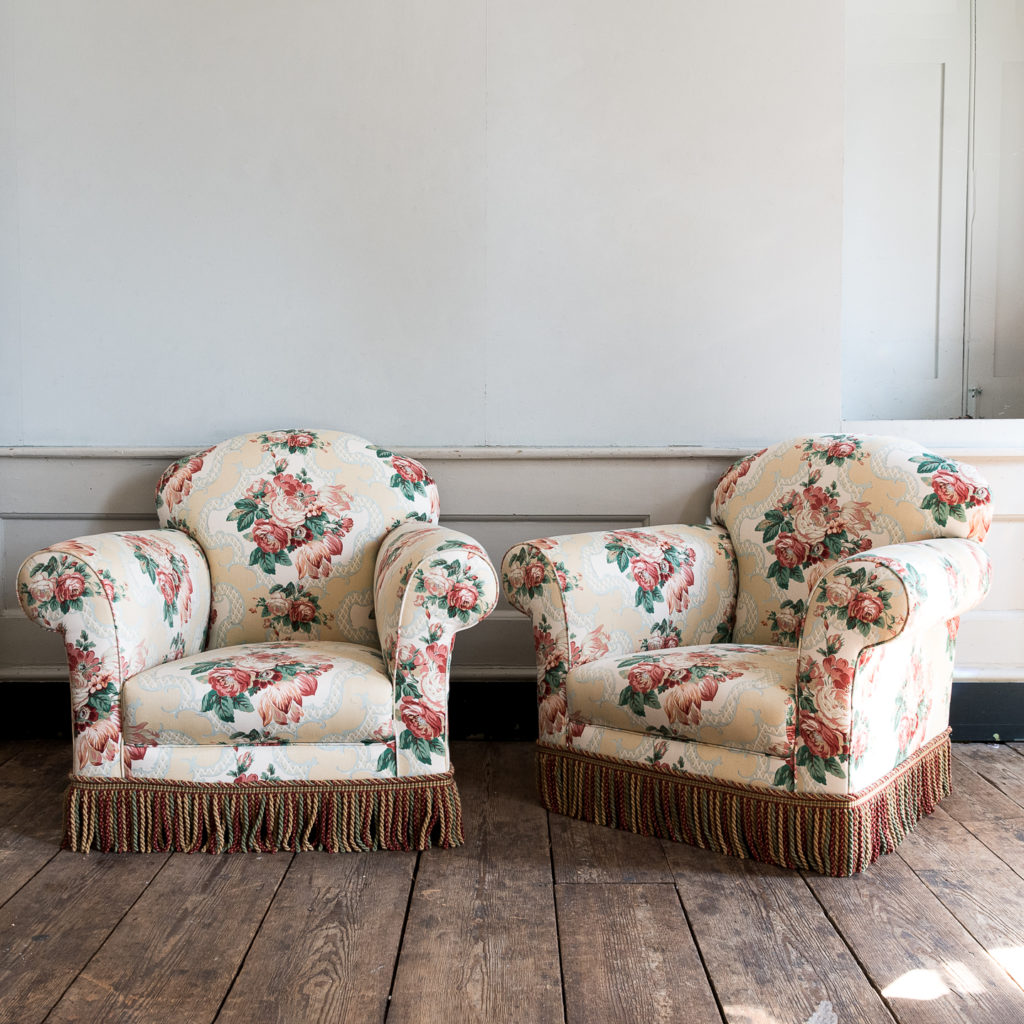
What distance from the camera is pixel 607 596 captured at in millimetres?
1949

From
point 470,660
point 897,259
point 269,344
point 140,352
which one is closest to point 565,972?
point 470,660

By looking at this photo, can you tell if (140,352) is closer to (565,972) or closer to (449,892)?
(449,892)

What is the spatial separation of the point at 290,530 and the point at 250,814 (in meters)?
0.67

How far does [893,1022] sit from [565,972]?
0.43m

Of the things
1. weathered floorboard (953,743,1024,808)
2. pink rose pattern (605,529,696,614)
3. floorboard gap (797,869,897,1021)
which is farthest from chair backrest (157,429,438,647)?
weathered floorboard (953,743,1024,808)

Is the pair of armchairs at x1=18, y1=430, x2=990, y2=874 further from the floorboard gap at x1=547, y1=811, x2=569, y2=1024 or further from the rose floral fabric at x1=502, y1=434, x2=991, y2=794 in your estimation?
the floorboard gap at x1=547, y1=811, x2=569, y2=1024

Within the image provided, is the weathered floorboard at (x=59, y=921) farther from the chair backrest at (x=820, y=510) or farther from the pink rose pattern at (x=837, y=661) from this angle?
the chair backrest at (x=820, y=510)

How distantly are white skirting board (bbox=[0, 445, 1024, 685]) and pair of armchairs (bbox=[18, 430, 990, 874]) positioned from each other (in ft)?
1.26

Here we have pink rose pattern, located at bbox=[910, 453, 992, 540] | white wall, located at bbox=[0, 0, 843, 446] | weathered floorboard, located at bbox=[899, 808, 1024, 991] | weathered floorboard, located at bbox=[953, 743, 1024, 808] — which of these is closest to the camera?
weathered floorboard, located at bbox=[899, 808, 1024, 991]

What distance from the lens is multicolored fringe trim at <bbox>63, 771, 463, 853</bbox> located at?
174 cm

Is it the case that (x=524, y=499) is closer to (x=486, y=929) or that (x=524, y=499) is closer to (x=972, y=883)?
(x=486, y=929)

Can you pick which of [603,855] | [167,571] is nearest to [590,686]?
[603,855]

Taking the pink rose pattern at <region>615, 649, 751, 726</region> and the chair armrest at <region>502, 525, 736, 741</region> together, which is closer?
the pink rose pattern at <region>615, 649, 751, 726</region>

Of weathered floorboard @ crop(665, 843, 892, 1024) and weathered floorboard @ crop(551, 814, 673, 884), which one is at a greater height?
weathered floorboard @ crop(665, 843, 892, 1024)
